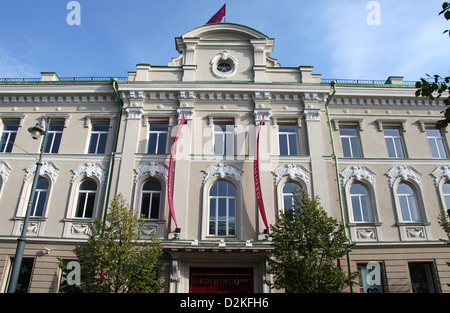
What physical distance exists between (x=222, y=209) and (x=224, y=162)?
239 cm

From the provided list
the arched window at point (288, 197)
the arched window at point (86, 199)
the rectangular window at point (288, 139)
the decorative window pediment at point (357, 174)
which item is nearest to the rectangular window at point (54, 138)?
the arched window at point (86, 199)

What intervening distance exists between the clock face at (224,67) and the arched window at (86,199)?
30.9 feet

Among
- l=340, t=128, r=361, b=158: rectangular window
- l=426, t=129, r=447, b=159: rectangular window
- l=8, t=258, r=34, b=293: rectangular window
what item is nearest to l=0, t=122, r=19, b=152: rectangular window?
l=8, t=258, r=34, b=293: rectangular window

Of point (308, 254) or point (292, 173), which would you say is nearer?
point (308, 254)

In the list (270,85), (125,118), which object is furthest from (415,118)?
(125,118)

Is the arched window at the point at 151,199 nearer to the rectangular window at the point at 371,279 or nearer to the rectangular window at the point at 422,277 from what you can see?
the rectangular window at the point at 371,279

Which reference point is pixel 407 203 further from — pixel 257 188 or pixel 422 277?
pixel 257 188

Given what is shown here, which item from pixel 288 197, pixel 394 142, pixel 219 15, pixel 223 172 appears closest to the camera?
pixel 288 197

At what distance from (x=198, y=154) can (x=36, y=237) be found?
8.57 meters

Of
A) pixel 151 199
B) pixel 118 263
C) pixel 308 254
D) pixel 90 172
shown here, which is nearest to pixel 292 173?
pixel 308 254

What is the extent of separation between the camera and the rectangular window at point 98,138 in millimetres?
19078

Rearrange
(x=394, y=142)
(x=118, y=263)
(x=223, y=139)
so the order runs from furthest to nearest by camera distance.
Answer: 1. (x=394, y=142)
2. (x=223, y=139)
3. (x=118, y=263)

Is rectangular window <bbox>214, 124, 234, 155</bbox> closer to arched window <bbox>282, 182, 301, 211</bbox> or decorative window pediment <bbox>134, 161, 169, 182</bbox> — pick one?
decorative window pediment <bbox>134, 161, 169, 182</bbox>

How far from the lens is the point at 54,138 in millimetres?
19438
